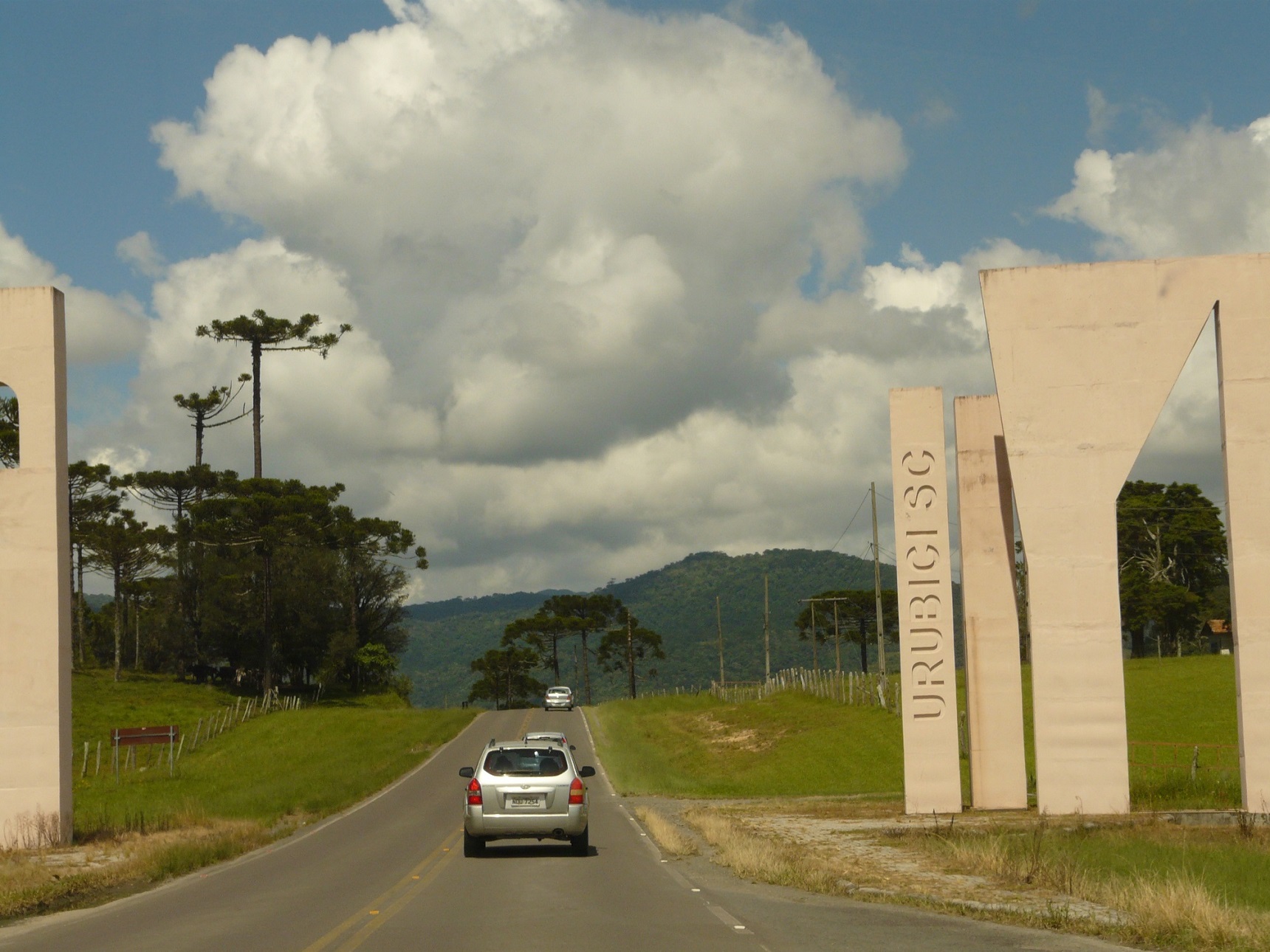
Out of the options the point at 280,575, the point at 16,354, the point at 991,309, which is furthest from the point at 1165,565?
the point at 16,354

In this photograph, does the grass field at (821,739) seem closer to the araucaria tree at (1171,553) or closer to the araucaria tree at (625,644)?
the araucaria tree at (1171,553)

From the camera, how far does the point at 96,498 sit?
8006 centimetres

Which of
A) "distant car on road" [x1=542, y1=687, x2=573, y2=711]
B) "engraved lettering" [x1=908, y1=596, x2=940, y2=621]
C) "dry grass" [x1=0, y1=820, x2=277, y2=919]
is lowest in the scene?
"distant car on road" [x1=542, y1=687, x2=573, y2=711]

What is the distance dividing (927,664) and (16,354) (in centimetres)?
1846

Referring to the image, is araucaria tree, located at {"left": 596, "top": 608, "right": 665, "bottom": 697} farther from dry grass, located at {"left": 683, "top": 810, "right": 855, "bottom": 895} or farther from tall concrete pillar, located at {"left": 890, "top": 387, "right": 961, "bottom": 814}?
dry grass, located at {"left": 683, "top": 810, "right": 855, "bottom": 895}

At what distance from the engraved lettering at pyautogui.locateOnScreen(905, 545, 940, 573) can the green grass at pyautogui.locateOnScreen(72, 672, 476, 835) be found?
14.8 metres

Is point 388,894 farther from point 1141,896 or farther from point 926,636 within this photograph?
point 926,636

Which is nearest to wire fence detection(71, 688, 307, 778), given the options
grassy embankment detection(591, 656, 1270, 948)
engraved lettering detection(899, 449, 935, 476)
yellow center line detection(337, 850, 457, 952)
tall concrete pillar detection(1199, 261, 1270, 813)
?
grassy embankment detection(591, 656, 1270, 948)

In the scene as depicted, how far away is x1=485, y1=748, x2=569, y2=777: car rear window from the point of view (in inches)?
815

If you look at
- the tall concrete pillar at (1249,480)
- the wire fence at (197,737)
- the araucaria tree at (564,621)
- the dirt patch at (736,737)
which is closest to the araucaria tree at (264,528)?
the wire fence at (197,737)

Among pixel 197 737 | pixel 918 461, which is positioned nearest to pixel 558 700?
pixel 197 737

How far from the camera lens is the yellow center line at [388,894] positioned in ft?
40.1

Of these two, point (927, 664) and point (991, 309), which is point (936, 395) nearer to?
point (991, 309)

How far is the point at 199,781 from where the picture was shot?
142 feet
